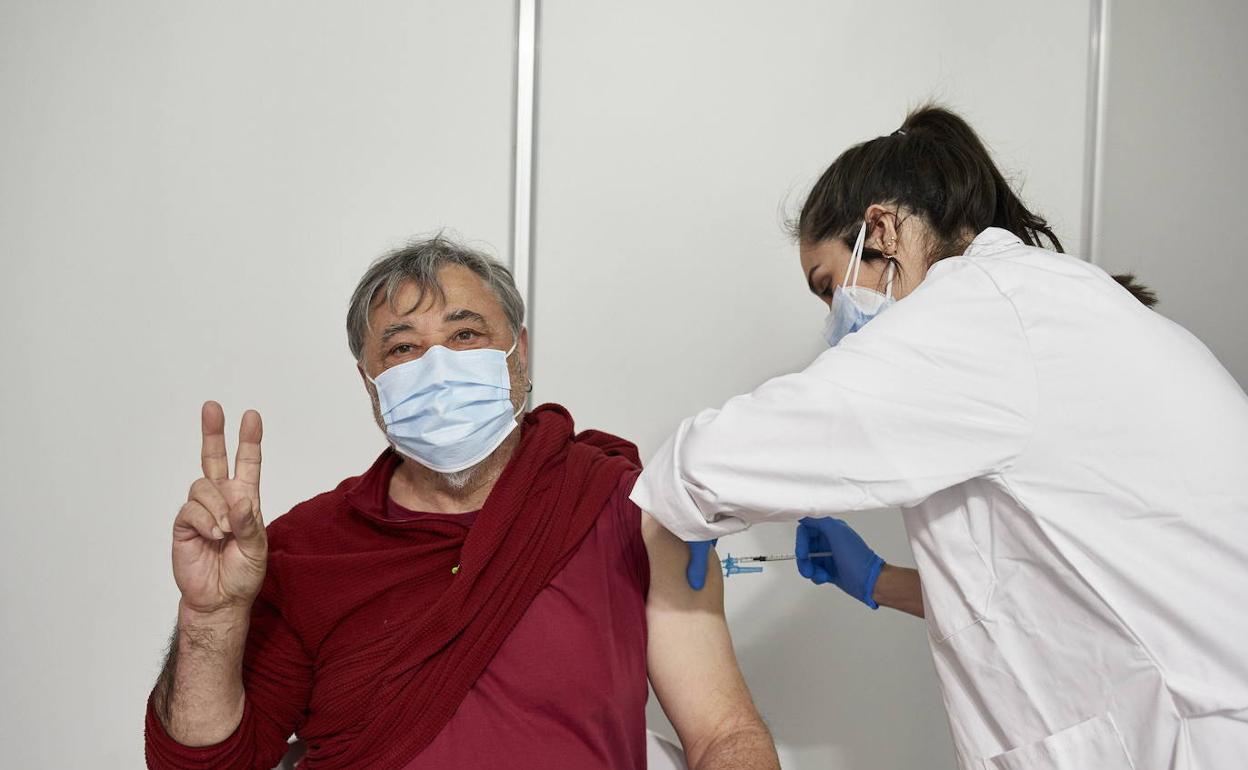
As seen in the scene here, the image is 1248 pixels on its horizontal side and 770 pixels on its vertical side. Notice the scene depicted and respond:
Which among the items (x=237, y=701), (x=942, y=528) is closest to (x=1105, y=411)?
(x=942, y=528)

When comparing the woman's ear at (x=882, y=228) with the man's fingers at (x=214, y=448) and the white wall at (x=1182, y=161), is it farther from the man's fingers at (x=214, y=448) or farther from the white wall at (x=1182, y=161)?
the white wall at (x=1182, y=161)

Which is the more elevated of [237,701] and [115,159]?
[115,159]

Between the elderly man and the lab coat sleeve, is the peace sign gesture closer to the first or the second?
the elderly man

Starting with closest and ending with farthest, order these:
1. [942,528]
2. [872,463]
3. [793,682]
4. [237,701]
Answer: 1. [872,463]
2. [942,528]
3. [237,701]
4. [793,682]

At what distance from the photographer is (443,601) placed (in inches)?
58.1

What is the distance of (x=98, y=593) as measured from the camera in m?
2.19

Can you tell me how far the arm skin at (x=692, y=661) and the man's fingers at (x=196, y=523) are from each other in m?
0.61

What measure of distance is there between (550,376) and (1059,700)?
133cm

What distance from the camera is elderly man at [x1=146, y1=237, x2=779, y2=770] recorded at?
4.62 ft

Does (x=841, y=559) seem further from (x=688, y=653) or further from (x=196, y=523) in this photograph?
(x=196, y=523)

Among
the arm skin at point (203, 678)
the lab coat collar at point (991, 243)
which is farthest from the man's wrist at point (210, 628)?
the lab coat collar at point (991, 243)

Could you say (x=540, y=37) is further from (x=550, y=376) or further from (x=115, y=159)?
(x=115, y=159)

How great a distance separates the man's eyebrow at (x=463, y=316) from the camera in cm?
162

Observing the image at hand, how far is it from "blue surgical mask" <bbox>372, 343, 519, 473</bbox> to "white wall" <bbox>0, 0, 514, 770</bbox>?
0.71 meters
